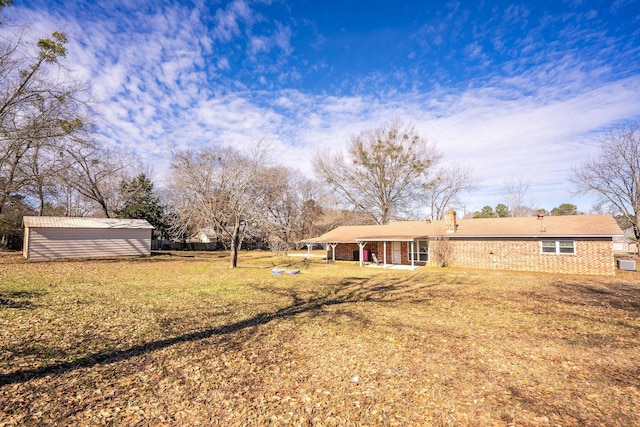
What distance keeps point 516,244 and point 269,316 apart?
17484mm

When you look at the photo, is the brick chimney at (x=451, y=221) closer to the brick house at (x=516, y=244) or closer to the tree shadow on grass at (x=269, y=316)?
the brick house at (x=516, y=244)

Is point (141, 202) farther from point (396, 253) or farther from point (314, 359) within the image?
point (314, 359)

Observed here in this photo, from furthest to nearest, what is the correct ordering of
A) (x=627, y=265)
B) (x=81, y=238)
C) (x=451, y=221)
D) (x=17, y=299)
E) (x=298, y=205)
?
(x=298, y=205) < (x=81, y=238) < (x=451, y=221) < (x=627, y=265) < (x=17, y=299)

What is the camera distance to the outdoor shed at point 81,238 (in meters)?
22.0

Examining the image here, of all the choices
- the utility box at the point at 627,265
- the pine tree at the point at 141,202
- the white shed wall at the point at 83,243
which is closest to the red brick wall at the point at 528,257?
the utility box at the point at 627,265

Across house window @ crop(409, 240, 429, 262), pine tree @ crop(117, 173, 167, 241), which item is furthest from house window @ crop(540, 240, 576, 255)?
pine tree @ crop(117, 173, 167, 241)

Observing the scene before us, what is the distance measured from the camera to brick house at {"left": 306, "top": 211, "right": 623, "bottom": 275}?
17016 millimetres

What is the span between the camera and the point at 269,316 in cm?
834

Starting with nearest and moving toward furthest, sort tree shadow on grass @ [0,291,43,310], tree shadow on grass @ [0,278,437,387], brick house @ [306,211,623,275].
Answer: tree shadow on grass @ [0,278,437,387] → tree shadow on grass @ [0,291,43,310] → brick house @ [306,211,623,275]

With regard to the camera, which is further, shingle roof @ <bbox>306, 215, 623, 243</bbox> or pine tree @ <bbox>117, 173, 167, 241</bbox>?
pine tree @ <bbox>117, 173, 167, 241</bbox>

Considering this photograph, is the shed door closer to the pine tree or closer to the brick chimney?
the brick chimney

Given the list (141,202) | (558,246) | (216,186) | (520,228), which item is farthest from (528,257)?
(141,202)

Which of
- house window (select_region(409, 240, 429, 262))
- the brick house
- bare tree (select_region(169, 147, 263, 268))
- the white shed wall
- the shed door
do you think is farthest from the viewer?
the shed door

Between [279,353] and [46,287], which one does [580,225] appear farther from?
[46,287]
